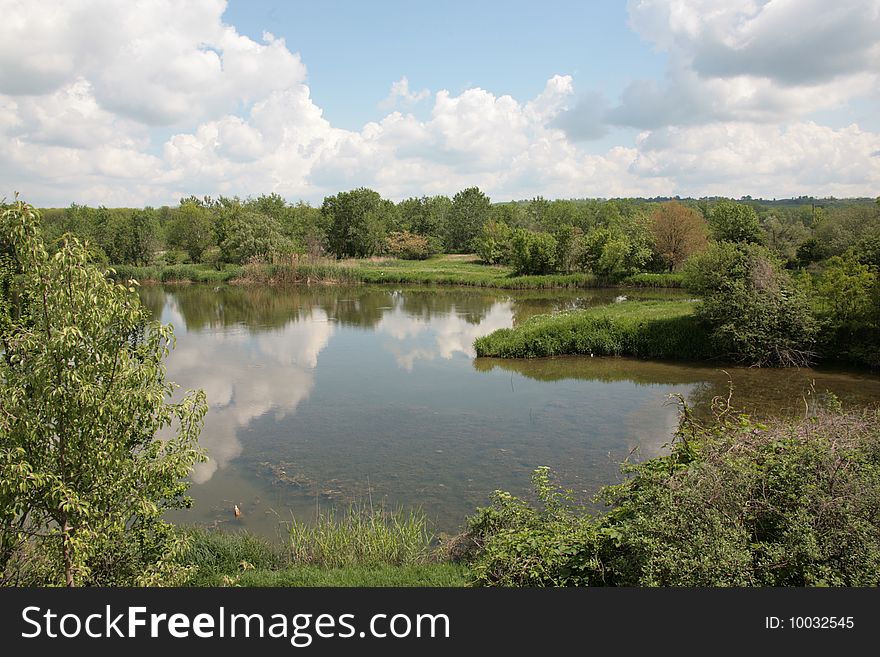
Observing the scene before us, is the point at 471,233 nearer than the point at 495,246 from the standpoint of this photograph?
No

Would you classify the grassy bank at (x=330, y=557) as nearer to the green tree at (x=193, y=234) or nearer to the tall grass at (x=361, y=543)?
the tall grass at (x=361, y=543)

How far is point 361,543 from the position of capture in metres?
10.8

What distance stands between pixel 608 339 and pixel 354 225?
63.0 metres

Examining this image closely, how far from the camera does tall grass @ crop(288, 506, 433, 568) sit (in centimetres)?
1048

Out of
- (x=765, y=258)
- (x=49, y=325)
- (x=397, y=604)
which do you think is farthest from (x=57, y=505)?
(x=765, y=258)

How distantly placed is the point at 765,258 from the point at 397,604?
27266 millimetres

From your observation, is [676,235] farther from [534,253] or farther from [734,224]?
[534,253]

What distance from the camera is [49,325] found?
6.52 m

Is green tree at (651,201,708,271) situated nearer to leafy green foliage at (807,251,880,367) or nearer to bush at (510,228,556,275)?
bush at (510,228,556,275)

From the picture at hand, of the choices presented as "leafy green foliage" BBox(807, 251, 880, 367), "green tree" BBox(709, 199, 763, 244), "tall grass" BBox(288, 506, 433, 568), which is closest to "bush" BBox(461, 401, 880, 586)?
"tall grass" BBox(288, 506, 433, 568)

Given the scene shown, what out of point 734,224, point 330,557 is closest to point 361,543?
point 330,557

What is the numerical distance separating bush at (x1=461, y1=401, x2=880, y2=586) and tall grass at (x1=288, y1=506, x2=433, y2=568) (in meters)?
2.71

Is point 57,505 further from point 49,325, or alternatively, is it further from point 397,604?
point 397,604

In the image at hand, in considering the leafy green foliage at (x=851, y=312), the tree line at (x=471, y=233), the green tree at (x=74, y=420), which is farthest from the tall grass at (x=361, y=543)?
the tree line at (x=471, y=233)
